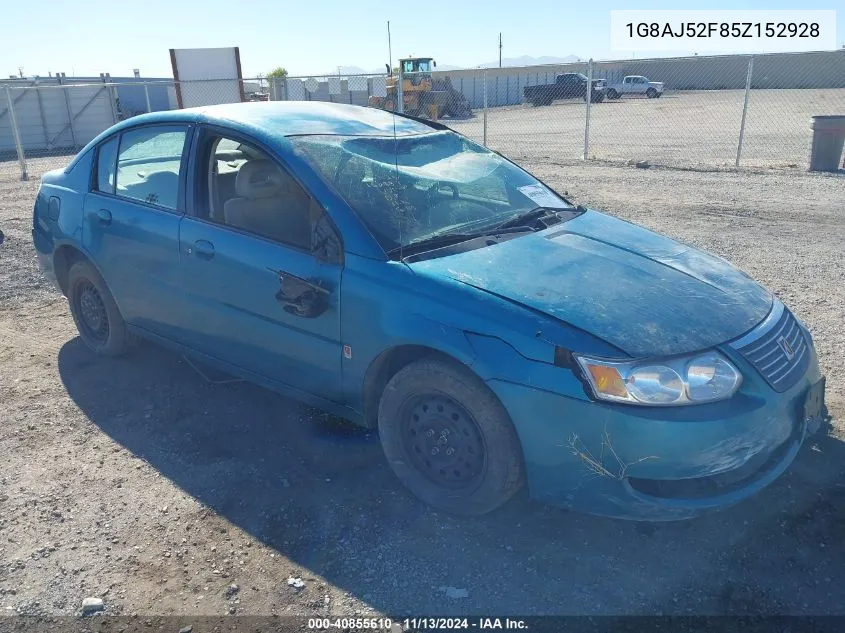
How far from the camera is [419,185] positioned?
11.8 ft

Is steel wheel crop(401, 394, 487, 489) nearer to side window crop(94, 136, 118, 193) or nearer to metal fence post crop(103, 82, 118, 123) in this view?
side window crop(94, 136, 118, 193)

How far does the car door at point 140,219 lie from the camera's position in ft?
12.9

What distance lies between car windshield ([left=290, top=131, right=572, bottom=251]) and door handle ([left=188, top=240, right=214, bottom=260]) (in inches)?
27.9

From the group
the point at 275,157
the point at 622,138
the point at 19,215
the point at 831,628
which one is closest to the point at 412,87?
the point at 622,138

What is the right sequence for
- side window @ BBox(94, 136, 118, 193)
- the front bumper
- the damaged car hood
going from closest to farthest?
the front bumper
the damaged car hood
side window @ BBox(94, 136, 118, 193)

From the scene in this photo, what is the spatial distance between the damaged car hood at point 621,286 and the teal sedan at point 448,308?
0.01 metres

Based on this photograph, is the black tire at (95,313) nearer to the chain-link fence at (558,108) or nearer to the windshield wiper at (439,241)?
the windshield wiper at (439,241)

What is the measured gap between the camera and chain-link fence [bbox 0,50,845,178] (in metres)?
15.6

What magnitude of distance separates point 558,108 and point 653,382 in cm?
3815

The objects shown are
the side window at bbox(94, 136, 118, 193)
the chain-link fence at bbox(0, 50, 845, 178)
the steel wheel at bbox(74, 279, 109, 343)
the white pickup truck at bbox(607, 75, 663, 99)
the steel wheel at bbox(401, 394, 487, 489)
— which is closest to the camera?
the steel wheel at bbox(401, 394, 487, 489)

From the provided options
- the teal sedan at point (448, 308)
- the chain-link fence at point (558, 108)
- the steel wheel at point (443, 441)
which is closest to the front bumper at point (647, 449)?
the teal sedan at point (448, 308)

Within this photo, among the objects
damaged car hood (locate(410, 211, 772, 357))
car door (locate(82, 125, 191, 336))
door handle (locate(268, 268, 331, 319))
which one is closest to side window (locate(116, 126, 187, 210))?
car door (locate(82, 125, 191, 336))

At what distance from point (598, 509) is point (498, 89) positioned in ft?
148

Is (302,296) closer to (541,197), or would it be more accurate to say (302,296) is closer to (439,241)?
(439,241)
